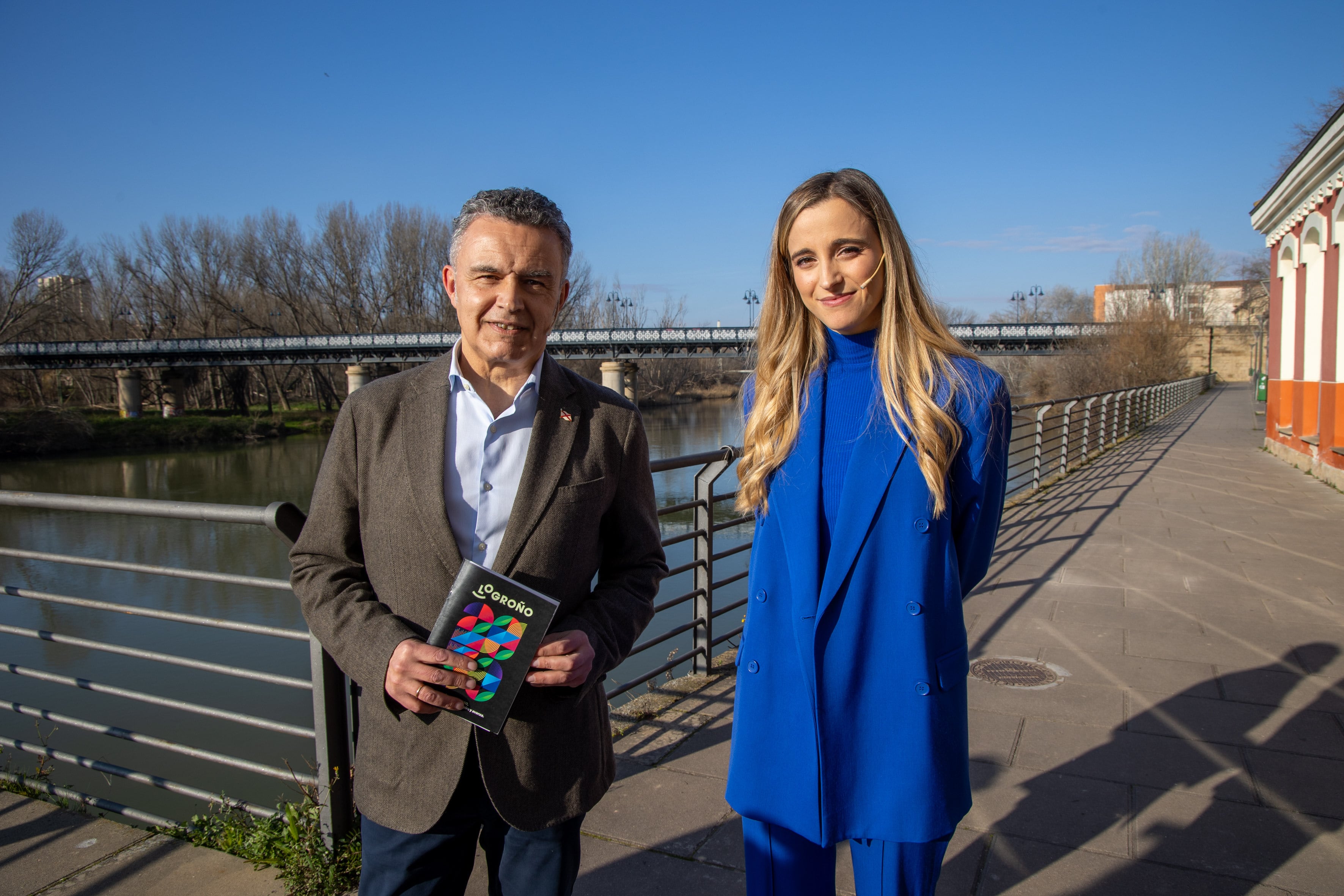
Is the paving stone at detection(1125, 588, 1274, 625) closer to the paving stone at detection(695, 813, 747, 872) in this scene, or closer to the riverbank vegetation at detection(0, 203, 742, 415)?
the paving stone at detection(695, 813, 747, 872)

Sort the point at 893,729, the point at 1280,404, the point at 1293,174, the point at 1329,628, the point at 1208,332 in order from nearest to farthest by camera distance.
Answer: the point at 893,729 < the point at 1329,628 < the point at 1293,174 < the point at 1280,404 < the point at 1208,332

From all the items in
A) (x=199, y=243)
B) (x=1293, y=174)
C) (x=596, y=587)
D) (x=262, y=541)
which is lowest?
(x=262, y=541)

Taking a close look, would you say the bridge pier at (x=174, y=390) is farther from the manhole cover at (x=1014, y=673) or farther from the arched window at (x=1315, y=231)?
the manhole cover at (x=1014, y=673)

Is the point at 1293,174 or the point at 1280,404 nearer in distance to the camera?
the point at 1293,174

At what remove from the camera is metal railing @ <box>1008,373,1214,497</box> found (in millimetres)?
10625

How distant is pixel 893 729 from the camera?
160 centimetres

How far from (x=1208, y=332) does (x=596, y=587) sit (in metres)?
78.5

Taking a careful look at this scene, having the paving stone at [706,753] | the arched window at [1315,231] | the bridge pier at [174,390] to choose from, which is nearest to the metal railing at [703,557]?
the paving stone at [706,753]

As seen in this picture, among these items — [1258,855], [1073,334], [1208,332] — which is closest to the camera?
[1258,855]

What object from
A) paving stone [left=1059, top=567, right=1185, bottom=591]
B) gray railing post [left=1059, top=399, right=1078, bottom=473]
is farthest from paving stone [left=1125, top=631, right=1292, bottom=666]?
gray railing post [left=1059, top=399, right=1078, bottom=473]

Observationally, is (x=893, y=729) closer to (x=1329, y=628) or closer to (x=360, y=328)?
(x=1329, y=628)

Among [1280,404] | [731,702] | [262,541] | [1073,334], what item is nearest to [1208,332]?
[1073,334]

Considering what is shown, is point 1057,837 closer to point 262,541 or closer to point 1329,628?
point 1329,628

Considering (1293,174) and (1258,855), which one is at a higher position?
(1293,174)
